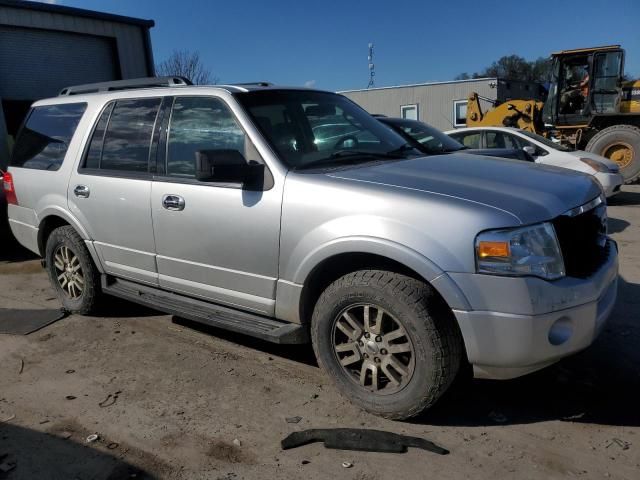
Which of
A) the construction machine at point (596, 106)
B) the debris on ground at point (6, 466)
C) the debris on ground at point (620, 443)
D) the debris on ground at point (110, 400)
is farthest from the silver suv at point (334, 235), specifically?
the construction machine at point (596, 106)

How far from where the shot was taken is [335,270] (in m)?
3.23

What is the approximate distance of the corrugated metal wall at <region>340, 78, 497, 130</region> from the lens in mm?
26594

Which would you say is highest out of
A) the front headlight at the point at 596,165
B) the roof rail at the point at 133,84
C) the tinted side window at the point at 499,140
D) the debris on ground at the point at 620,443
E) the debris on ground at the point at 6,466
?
the roof rail at the point at 133,84

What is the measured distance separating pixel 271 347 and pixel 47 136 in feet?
9.54

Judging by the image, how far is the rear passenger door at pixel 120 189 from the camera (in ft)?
13.3

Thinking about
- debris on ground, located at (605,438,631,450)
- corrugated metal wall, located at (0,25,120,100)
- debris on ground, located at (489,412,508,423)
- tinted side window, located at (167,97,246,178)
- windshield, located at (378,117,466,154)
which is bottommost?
debris on ground, located at (605,438,631,450)

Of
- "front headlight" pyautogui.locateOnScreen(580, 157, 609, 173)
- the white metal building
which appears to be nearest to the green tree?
the white metal building

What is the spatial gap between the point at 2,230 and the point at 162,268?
15.5 ft

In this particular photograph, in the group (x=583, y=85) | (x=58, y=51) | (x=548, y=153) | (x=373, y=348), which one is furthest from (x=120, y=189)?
(x=583, y=85)

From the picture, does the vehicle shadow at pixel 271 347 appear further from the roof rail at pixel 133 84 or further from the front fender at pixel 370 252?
the roof rail at pixel 133 84

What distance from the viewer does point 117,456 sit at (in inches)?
112

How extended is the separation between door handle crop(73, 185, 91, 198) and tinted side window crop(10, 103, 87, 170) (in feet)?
1.29

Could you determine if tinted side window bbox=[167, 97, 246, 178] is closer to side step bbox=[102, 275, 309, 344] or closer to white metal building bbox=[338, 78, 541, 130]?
side step bbox=[102, 275, 309, 344]

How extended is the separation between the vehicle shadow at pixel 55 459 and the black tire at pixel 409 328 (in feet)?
4.04
